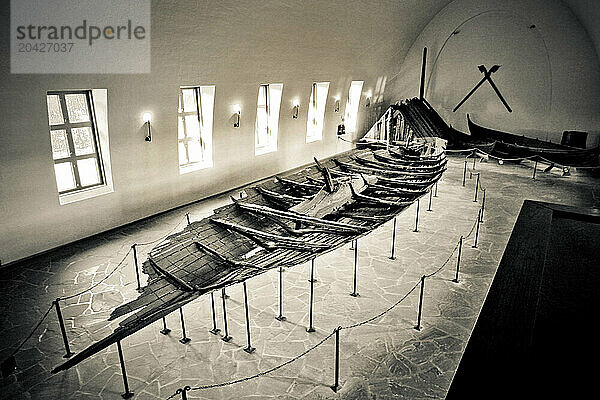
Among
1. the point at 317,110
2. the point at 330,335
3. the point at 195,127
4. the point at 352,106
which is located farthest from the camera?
the point at 352,106

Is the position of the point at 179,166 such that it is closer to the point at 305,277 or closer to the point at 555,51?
the point at 305,277

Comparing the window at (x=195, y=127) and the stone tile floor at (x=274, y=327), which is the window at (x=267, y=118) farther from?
the stone tile floor at (x=274, y=327)

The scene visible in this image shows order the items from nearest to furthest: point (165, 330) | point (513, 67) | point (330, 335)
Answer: point (330, 335), point (165, 330), point (513, 67)

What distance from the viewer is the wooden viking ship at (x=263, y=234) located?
14.8 feet

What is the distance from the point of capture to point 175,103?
921cm

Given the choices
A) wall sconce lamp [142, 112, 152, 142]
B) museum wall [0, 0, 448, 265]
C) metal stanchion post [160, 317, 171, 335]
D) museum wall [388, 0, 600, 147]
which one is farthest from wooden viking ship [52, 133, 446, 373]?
museum wall [388, 0, 600, 147]

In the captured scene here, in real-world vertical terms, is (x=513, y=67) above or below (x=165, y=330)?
above

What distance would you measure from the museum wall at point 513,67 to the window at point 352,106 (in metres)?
2.83

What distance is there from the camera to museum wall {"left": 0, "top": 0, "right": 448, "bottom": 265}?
693cm

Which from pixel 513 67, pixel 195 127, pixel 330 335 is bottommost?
pixel 330 335

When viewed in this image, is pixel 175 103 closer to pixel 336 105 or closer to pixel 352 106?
pixel 336 105

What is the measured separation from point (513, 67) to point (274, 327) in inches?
663

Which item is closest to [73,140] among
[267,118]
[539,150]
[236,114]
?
[236,114]

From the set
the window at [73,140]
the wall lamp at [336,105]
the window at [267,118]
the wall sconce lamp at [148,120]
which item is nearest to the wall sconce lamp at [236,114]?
the window at [267,118]
